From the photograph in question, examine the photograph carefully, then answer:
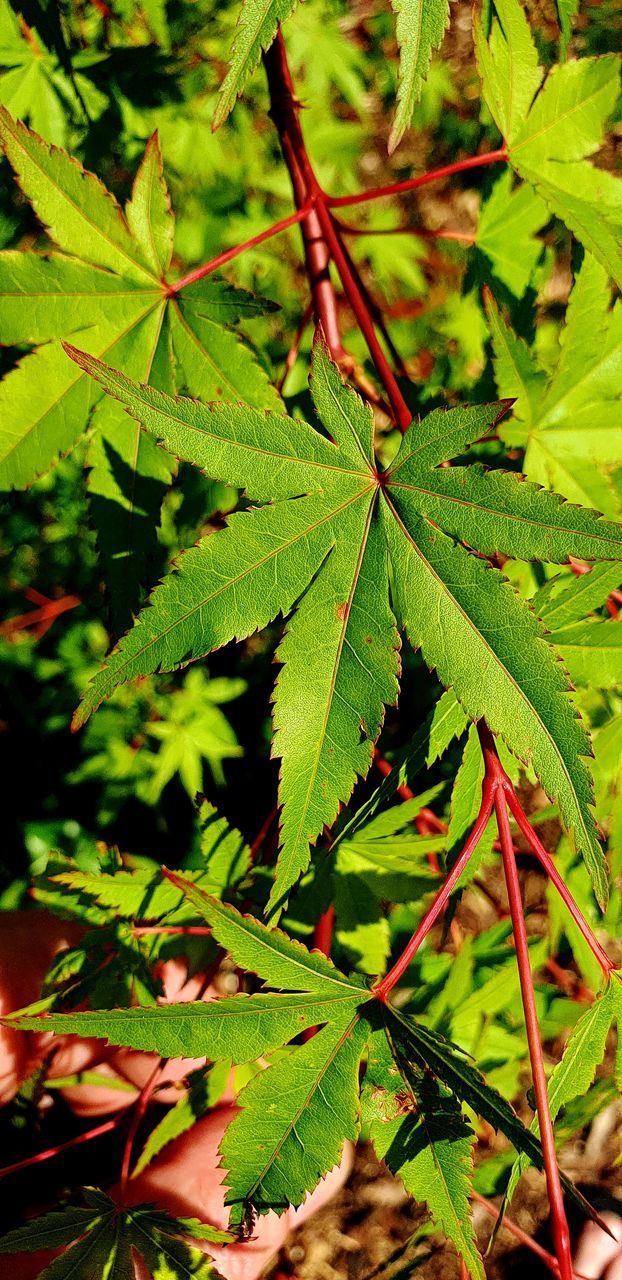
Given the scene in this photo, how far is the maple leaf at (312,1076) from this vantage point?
0.66 meters

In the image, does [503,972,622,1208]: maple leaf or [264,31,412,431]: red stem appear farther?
[264,31,412,431]: red stem

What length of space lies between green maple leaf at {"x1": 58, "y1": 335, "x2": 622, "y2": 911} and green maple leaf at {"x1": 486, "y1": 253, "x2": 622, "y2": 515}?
30 cm

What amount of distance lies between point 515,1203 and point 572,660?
191 centimetres

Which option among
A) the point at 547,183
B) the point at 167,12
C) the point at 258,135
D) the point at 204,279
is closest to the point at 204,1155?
the point at 204,279

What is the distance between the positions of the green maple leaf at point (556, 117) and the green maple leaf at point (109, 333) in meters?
0.33

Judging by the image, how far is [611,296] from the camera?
94 centimetres

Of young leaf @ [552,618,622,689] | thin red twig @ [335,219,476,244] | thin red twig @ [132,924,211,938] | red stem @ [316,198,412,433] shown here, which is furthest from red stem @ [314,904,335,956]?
thin red twig @ [335,219,476,244]

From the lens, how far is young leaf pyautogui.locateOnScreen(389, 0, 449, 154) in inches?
24.0

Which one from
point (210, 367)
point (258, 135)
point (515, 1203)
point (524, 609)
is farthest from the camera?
point (515, 1203)

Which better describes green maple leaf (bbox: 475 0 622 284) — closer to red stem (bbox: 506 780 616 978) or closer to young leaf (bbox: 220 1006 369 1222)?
red stem (bbox: 506 780 616 978)

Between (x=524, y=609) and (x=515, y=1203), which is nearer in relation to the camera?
(x=524, y=609)

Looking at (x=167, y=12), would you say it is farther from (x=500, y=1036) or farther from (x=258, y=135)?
(x=500, y=1036)

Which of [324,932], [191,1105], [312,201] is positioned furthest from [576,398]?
[191,1105]

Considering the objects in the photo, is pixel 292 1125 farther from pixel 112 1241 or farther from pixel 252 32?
pixel 252 32
